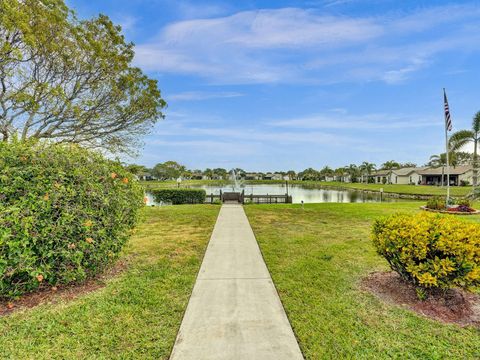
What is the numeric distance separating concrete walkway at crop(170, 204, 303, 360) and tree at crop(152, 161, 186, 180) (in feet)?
354

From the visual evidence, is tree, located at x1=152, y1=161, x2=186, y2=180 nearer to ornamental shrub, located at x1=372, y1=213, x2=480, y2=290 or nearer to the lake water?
the lake water

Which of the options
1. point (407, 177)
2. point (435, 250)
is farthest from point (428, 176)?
point (435, 250)

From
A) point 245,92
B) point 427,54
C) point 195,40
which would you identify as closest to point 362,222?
point 427,54

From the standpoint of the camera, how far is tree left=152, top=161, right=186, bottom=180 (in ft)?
364

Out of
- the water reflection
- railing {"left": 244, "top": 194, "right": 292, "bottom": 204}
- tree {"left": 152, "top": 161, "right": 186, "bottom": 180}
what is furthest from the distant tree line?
railing {"left": 244, "top": 194, "right": 292, "bottom": 204}

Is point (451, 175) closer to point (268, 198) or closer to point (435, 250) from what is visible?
point (268, 198)

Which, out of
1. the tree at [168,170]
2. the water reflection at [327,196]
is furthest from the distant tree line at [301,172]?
the water reflection at [327,196]

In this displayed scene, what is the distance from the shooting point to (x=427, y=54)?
43.5ft

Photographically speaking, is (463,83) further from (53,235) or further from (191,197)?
(53,235)

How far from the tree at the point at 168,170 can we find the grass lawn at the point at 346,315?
107499mm

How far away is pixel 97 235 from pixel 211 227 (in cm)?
595

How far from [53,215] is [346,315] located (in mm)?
4732

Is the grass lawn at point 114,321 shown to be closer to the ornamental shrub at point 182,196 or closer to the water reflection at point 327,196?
the ornamental shrub at point 182,196

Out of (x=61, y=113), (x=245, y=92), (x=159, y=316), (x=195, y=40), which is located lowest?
(x=159, y=316)
